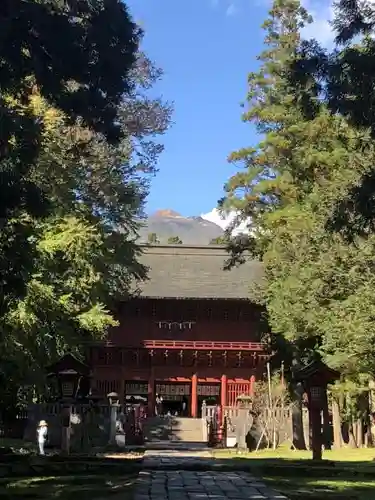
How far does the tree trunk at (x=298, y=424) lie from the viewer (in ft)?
79.6

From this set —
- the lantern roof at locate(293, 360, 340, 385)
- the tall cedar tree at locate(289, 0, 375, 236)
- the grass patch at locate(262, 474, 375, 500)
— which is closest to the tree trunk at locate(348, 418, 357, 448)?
the lantern roof at locate(293, 360, 340, 385)

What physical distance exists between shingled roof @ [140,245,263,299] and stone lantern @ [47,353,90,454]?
44.1 ft

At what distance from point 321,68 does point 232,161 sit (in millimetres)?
17953

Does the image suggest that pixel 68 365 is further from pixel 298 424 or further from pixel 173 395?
pixel 173 395

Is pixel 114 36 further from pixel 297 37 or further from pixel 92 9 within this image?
pixel 297 37

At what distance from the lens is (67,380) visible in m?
19.2

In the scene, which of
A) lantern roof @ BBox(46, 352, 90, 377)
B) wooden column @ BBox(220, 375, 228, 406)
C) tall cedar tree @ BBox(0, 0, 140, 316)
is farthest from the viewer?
wooden column @ BBox(220, 375, 228, 406)

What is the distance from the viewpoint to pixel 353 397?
26.0 meters

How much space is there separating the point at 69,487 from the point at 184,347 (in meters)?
21.4

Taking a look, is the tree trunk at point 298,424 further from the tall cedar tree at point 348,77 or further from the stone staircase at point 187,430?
the tall cedar tree at point 348,77

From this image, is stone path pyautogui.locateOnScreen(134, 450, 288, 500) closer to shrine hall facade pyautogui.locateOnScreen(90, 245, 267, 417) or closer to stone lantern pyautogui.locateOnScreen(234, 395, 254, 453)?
stone lantern pyautogui.locateOnScreen(234, 395, 254, 453)

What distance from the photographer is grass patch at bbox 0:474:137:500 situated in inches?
392

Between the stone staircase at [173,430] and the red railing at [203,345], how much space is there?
407cm

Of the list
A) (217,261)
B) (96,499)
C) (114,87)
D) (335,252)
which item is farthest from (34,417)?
(217,261)
